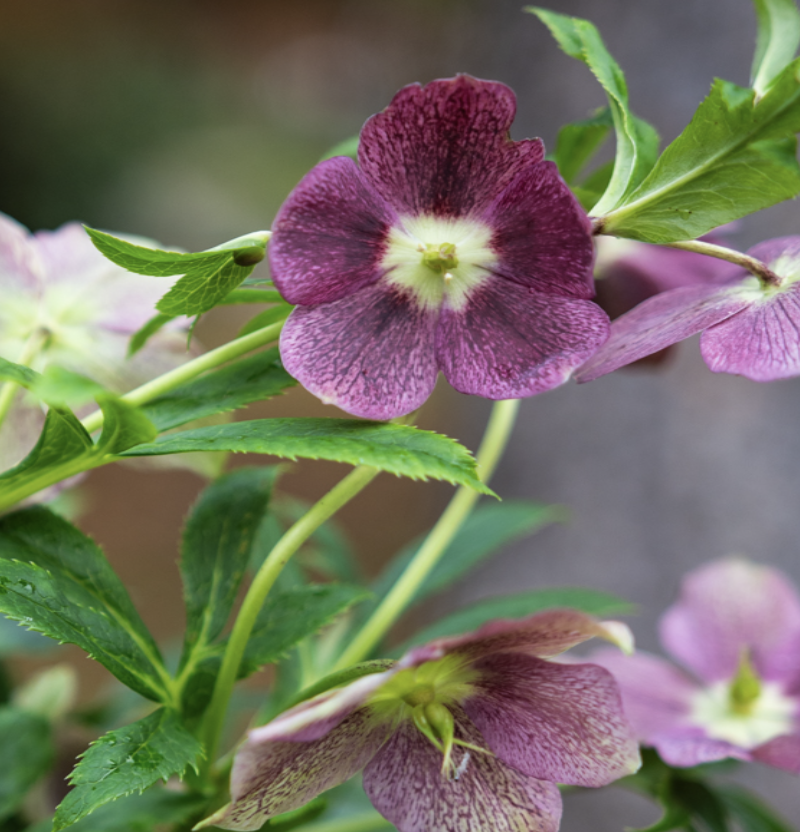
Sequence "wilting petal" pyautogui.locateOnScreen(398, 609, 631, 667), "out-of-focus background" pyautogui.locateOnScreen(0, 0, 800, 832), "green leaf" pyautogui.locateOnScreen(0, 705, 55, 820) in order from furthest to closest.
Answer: "out-of-focus background" pyautogui.locateOnScreen(0, 0, 800, 832) → "green leaf" pyautogui.locateOnScreen(0, 705, 55, 820) → "wilting petal" pyautogui.locateOnScreen(398, 609, 631, 667)

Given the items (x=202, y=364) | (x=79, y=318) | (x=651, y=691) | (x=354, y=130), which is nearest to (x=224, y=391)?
(x=202, y=364)

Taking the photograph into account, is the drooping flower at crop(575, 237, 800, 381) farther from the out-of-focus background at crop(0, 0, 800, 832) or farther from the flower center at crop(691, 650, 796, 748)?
the out-of-focus background at crop(0, 0, 800, 832)

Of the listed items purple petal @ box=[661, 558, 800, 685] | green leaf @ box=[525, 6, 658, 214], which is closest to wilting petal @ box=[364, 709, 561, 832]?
green leaf @ box=[525, 6, 658, 214]

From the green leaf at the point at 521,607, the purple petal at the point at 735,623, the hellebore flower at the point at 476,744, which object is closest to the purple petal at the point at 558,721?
the hellebore flower at the point at 476,744

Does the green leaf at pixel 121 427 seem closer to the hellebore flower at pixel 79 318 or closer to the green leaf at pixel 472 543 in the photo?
Answer: the hellebore flower at pixel 79 318

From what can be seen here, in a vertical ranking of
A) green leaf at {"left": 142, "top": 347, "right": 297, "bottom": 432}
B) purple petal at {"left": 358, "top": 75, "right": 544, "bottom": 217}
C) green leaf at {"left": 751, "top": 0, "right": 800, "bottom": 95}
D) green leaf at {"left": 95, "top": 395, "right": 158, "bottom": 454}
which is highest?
green leaf at {"left": 751, "top": 0, "right": 800, "bottom": 95}

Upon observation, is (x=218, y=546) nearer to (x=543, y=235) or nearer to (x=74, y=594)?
(x=74, y=594)

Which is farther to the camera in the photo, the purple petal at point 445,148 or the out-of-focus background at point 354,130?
the out-of-focus background at point 354,130
